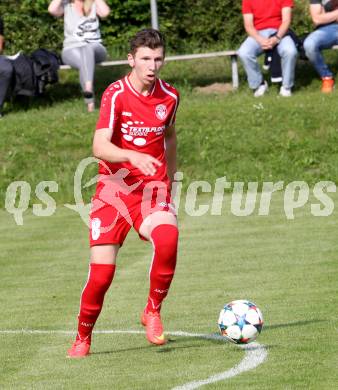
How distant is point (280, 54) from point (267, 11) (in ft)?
2.21

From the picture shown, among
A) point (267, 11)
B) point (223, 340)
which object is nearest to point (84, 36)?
point (267, 11)

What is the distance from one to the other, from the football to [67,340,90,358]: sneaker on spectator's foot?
35.0 inches

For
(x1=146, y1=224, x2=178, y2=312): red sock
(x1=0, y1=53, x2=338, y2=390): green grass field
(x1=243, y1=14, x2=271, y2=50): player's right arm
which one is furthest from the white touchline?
(x1=243, y1=14, x2=271, y2=50): player's right arm

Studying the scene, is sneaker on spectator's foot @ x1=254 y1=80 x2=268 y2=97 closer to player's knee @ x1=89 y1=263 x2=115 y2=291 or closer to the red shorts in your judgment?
the red shorts

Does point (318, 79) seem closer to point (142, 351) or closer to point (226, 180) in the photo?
point (226, 180)

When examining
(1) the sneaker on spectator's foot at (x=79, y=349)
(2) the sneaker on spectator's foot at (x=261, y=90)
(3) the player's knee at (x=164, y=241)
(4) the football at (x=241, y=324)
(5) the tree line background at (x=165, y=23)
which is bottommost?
(5) the tree line background at (x=165, y=23)

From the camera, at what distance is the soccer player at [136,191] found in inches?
312

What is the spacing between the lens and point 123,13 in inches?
870

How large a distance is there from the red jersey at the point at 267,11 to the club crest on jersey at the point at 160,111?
1009cm

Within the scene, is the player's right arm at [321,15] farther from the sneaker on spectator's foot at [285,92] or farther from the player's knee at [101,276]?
the player's knee at [101,276]

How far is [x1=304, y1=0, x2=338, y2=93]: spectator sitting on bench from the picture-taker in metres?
17.9

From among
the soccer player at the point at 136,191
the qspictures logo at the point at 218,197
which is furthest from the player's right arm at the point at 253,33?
the soccer player at the point at 136,191

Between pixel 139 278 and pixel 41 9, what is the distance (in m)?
11.4

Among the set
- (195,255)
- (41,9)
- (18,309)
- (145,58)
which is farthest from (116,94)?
(41,9)
